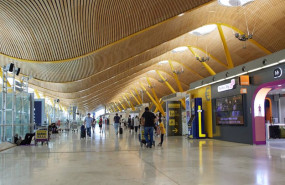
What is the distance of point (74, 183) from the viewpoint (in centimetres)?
496

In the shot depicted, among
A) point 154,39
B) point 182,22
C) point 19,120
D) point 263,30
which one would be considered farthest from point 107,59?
point 263,30

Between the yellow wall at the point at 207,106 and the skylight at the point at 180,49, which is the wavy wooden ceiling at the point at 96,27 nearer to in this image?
the yellow wall at the point at 207,106

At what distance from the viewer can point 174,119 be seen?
2023 cm

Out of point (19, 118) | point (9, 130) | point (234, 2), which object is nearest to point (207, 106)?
point (234, 2)

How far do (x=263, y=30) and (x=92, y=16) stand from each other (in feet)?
55.2

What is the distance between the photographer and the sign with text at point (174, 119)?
66.0ft

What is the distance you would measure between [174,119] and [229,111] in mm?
6238

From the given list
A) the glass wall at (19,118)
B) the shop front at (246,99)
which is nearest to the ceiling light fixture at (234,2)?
the shop front at (246,99)

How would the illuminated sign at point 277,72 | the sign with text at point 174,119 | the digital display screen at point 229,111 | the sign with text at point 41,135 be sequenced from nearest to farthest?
the illuminated sign at point 277,72 < the digital display screen at point 229,111 < the sign with text at point 41,135 < the sign with text at point 174,119

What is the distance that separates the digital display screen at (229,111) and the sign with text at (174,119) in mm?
4886

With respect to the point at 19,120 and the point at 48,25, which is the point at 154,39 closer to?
the point at 48,25

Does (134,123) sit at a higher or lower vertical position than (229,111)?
lower

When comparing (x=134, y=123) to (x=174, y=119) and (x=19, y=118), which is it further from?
(x=19, y=118)

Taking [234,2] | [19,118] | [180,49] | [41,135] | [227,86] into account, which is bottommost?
[41,135]
